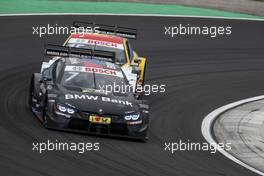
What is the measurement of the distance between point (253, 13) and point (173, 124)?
14844 millimetres

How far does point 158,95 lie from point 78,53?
7.77ft

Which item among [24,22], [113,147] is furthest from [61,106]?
[24,22]

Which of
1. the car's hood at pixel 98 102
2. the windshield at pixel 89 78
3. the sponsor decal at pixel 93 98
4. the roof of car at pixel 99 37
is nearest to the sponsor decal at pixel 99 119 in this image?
the car's hood at pixel 98 102

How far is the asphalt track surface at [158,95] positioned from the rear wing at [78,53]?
42.5 inches

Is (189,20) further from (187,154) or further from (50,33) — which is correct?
(187,154)

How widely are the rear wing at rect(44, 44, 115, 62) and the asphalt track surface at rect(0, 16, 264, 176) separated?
108 cm

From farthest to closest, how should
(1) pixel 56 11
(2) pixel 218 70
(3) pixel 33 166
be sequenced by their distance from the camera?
(1) pixel 56 11 < (2) pixel 218 70 < (3) pixel 33 166

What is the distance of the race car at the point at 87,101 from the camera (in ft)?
47.2

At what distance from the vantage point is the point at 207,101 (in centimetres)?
1916

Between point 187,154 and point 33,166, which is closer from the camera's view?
point 33,166

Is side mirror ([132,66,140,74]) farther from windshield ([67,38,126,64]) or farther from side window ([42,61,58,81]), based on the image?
side window ([42,61,58,81])

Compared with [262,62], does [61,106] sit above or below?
above

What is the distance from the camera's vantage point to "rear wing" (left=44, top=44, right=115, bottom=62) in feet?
56.7

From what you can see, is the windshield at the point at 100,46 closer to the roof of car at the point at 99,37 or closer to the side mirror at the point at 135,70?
the roof of car at the point at 99,37
